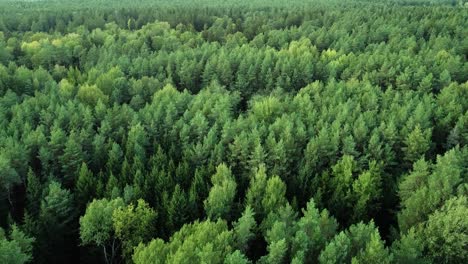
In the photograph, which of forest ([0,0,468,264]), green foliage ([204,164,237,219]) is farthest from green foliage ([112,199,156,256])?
green foliage ([204,164,237,219])

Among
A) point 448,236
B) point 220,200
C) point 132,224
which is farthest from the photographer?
point 220,200

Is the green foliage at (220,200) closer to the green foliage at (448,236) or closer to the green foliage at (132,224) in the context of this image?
the green foliage at (132,224)

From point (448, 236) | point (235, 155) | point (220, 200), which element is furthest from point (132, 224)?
point (448, 236)

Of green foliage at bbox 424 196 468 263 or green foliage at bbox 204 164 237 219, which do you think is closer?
green foliage at bbox 424 196 468 263

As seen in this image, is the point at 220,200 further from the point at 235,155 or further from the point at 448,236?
the point at 448,236

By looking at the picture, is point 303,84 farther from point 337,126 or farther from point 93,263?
point 93,263

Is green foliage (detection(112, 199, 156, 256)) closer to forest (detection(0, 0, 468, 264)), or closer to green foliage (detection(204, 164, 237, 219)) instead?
forest (detection(0, 0, 468, 264))

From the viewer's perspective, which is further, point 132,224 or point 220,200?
point 220,200

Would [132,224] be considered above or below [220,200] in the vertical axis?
→ below
